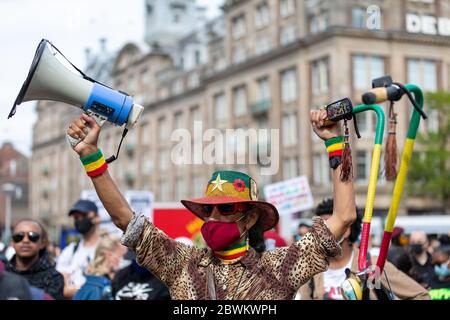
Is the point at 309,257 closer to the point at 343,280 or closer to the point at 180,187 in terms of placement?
the point at 343,280

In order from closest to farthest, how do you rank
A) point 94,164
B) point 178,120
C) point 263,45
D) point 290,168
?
point 94,164 < point 290,168 < point 263,45 < point 178,120

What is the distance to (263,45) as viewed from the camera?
40.7m

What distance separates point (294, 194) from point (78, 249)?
16.7 feet

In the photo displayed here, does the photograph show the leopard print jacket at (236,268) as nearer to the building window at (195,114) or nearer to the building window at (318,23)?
the building window at (318,23)

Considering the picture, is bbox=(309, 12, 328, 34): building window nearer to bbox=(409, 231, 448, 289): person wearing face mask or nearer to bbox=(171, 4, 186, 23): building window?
bbox=(409, 231, 448, 289): person wearing face mask

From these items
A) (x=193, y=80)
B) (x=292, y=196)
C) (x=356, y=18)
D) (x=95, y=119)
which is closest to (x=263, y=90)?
(x=356, y=18)

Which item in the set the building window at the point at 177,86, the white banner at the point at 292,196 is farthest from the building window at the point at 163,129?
the white banner at the point at 292,196

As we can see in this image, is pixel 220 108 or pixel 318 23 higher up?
pixel 318 23

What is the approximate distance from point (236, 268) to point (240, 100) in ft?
130

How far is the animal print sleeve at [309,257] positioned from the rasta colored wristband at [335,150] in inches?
10.5

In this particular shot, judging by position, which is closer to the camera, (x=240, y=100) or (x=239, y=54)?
(x=239, y=54)

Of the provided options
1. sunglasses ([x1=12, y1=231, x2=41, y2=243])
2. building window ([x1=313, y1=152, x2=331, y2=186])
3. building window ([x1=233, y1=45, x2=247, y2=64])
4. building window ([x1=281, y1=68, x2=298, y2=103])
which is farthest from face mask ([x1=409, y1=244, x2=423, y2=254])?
building window ([x1=233, y1=45, x2=247, y2=64])

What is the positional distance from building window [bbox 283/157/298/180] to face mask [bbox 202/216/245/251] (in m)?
34.3

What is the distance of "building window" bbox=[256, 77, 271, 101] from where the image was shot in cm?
4028
